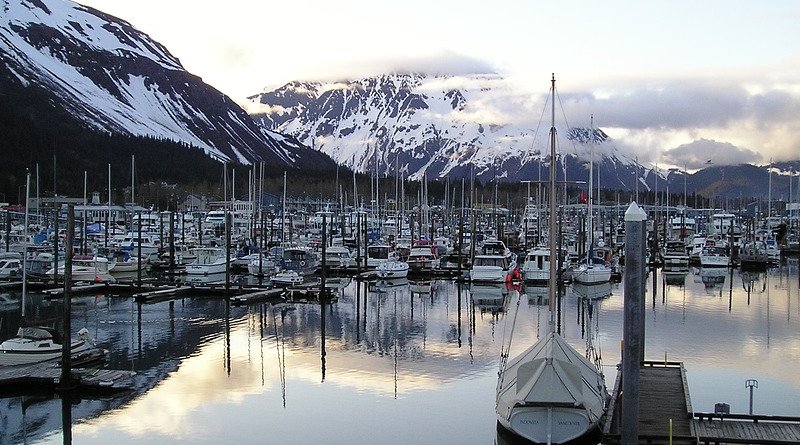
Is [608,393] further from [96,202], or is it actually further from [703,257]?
[96,202]

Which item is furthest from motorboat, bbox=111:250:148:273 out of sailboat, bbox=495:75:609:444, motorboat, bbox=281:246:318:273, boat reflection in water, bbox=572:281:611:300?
sailboat, bbox=495:75:609:444

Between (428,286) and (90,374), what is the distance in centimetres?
3589

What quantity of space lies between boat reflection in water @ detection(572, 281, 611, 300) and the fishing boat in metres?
34.5

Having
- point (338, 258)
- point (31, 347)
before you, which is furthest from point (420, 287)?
point (31, 347)

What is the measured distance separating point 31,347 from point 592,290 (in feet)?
128

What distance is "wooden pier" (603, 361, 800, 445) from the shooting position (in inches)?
757

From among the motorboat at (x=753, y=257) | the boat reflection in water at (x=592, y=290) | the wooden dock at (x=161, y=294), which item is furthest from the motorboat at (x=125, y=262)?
the motorboat at (x=753, y=257)

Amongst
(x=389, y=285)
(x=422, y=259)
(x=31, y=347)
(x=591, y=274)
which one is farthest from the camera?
(x=422, y=259)

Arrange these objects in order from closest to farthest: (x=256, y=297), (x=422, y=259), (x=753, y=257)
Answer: (x=256, y=297) → (x=422, y=259) → (x=753, y=257)

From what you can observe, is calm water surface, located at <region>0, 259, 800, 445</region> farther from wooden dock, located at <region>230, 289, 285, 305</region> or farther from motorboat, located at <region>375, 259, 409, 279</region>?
motorboat, located at <region>375, 259, 409, 279</region>

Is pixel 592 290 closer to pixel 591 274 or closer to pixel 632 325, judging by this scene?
pixel 591 274

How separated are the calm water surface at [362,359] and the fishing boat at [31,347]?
8.85 ft

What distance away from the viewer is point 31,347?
96.8ft

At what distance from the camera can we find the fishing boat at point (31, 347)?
2922cm
